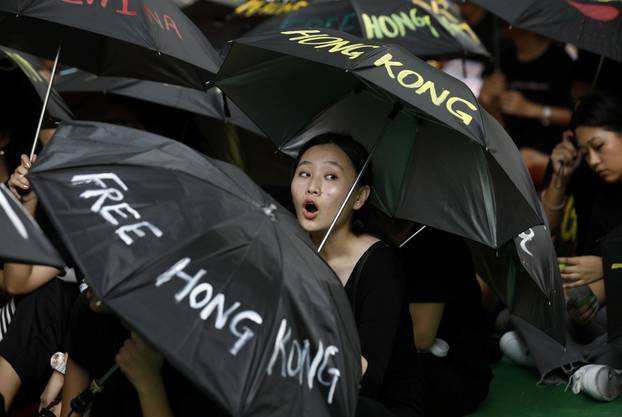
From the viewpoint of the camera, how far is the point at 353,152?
4.29 meters

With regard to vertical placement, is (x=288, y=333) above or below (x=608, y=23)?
below

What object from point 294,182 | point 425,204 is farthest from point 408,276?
point 294,182

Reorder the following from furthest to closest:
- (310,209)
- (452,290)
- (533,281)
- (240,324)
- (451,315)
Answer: (451,315), (452,290), (310,209), (533,281), (240,324)

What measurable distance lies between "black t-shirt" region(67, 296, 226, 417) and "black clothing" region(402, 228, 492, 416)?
1.25 m

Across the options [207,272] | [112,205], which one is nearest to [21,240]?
[112,205]

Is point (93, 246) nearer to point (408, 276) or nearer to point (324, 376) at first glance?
point (324, 376)

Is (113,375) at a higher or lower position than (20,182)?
lower

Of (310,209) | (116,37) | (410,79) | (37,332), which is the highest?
(410,79)

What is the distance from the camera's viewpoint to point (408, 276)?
15.0ft

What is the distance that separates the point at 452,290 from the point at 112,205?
1999 millimetres

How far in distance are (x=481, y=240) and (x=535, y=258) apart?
0.24 m

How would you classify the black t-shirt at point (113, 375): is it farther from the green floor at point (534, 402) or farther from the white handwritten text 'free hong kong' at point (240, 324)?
Result: the green floor at point (534, 402)

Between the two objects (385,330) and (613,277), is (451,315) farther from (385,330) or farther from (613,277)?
(385,330)

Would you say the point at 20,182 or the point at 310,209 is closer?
the point at 310,209
